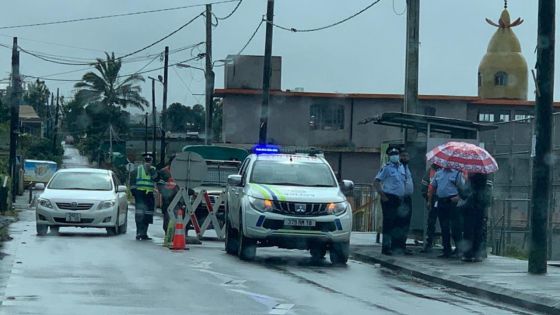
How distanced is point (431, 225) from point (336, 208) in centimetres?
283

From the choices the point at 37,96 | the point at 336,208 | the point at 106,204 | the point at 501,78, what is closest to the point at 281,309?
the point at 336,208

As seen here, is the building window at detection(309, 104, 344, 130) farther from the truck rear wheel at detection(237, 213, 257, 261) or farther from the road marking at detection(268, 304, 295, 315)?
the road marking at detection(268, 304, 295, 315)

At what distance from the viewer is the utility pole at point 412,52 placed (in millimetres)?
24844

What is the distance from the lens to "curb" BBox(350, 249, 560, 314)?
13392mm

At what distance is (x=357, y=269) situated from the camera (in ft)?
60.9

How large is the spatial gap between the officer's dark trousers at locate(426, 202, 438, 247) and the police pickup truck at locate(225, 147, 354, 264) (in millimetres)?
1713

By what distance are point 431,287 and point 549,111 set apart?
3207 mm

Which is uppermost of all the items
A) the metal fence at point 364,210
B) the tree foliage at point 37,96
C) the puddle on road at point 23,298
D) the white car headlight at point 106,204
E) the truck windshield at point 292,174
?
the tree foliage at point 37,96

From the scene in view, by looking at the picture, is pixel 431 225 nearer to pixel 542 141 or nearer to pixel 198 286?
pixel 542 141

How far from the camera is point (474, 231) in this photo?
761 inches

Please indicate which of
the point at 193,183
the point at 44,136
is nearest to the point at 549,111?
the point at 193,183

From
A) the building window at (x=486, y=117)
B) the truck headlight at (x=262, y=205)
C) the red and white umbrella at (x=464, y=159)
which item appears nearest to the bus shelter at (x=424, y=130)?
the red and white umbrella at (x=464, y=159)

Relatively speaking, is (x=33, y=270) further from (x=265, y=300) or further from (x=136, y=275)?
(x=265, y=300)

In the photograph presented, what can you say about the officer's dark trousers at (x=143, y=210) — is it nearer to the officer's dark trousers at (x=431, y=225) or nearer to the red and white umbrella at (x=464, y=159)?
the officer's dark trousers at (x=431, y=225)
